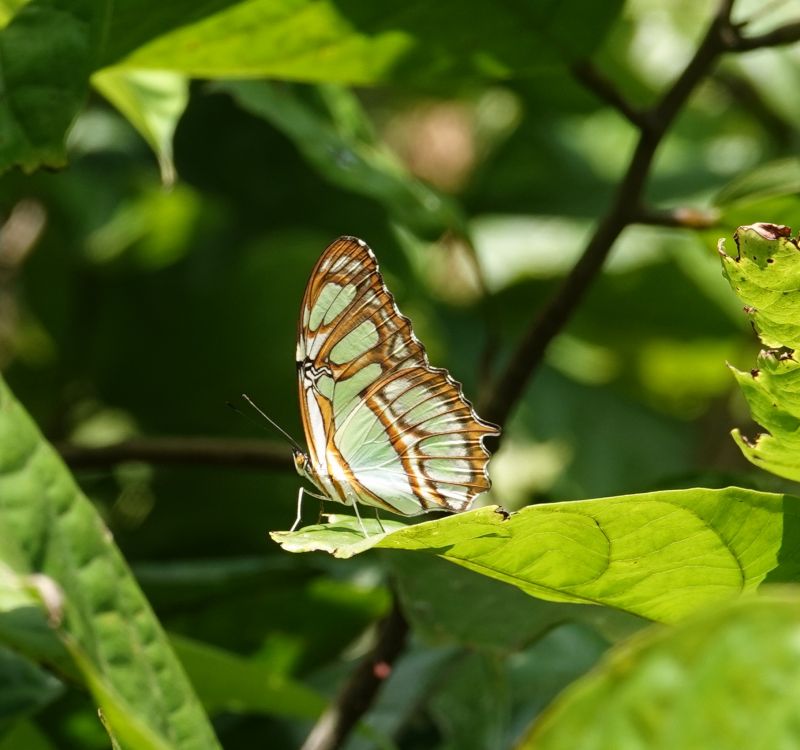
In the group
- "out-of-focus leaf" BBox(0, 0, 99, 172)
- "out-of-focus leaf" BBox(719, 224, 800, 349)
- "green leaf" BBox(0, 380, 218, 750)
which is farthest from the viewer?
"out-of-focus leaf" BBox(0, 0, 99, 172)

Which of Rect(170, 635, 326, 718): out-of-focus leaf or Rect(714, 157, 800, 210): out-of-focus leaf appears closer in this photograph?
Rect(170, 635, 326, 718): out-of-focus leaf

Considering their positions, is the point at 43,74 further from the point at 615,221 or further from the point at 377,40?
the point at 615,221

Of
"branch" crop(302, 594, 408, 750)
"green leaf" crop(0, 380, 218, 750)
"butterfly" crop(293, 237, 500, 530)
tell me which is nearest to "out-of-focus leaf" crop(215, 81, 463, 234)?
"butterfly" crop(293, 237, 500, 530)

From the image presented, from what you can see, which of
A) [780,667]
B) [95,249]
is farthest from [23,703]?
[95,249]

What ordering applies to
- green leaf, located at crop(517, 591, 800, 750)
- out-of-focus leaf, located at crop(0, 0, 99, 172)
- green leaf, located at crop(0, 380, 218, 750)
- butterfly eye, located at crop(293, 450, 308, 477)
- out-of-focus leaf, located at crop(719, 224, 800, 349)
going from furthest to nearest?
butterfly eye, located at crop(293, 450, 308, 477) < out-of-focus leaf, located at crop(0, 0, 99, 172) < out-of-focus leaf, located at crop(719, 224, 800, 349) < green leaf, located at crop(0, 380, 218, 750) < green leaf, located at crop(517, 591, 800, 750)

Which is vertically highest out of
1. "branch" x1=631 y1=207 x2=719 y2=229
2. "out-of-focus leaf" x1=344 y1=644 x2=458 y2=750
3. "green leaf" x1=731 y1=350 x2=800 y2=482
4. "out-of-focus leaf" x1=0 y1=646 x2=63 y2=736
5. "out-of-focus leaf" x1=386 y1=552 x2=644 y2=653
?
"green leaf" x1=731 y1=350 x2=800 y2=482

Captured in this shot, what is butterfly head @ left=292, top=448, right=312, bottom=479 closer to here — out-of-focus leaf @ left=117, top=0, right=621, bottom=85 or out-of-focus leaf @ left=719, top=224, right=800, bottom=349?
out-of-focus leaf @ left=117, top=0, right=621, bottom=85

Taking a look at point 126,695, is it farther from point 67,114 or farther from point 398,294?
point 398,294

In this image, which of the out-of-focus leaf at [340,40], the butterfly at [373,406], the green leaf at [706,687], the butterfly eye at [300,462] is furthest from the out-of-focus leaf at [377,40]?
the green leaf at [706,687]

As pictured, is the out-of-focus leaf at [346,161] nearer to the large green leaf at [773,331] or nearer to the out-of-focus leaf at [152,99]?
the out-of-focus leaf at [152,99]
